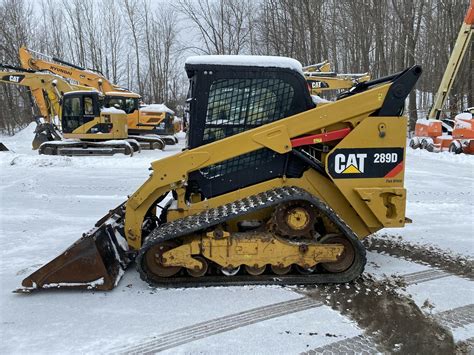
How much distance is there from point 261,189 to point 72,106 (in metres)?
14.4

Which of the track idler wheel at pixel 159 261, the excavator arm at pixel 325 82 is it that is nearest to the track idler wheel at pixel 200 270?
the track idler wheel at pixel 159 261

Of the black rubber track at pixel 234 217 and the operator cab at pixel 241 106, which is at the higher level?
the operator cab at pixel 241 106

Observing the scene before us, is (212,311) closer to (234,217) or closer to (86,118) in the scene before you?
(234,217)

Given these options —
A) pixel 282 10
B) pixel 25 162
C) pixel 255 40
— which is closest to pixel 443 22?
pixel 282 10

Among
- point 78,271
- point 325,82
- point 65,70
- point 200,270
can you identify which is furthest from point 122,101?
point 200,270

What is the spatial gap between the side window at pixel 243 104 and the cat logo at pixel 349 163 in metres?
0.72

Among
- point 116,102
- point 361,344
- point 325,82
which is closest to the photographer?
point 361,344

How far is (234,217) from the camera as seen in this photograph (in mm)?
3699

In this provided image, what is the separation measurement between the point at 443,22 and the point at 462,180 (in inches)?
753

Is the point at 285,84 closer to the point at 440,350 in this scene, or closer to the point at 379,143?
the point at 379,143

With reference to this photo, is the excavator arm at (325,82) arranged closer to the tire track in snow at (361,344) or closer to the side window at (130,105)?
the side window at (130,105)

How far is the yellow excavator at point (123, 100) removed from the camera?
19.5 m

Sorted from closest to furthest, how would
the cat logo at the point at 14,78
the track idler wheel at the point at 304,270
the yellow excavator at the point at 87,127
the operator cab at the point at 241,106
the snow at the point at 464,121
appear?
the track idler wheel at the point at 304,270, the operator cab at the point at 241,106, the snow at the point at 464,121, the yellow excavator at the point at 87,127, the cat logo at the point at 14,78

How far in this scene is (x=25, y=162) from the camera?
1307 centimetres
